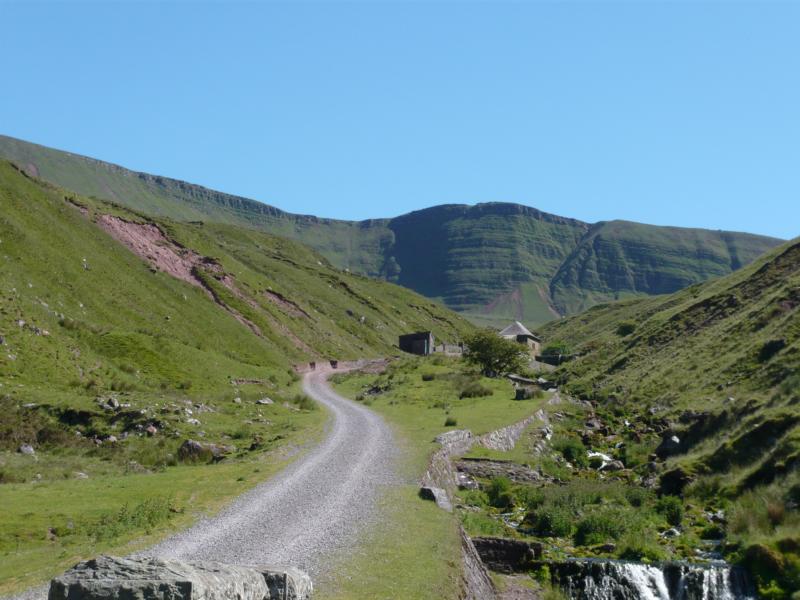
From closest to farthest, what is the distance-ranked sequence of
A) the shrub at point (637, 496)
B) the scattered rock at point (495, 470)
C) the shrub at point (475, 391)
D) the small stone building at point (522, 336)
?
the shrub at point (637, 496), the scattered rock at point (495, 470), the shrub at point (475, 391), the small stone building at point (522, 336)

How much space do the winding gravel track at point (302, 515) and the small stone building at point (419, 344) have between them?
93702mm

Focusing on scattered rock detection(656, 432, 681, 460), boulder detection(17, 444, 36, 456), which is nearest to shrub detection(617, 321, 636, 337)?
scattered rock detection(656, 432, 681, 460)

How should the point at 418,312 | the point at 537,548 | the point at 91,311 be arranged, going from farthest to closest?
the point at 418,312
the point at 91,311
the point at 537,548

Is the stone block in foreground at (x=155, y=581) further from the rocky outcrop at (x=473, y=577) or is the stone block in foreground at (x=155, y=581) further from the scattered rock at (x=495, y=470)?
the scattered rock at (x=495, y=470)

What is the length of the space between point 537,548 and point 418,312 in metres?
169

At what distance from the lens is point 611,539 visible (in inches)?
982

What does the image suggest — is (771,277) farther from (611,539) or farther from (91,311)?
(91,311)

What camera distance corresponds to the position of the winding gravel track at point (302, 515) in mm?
16781

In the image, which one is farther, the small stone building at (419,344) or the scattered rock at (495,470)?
the small stone building at (419,344)

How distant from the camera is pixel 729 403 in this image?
40281mm

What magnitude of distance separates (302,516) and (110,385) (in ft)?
79.8

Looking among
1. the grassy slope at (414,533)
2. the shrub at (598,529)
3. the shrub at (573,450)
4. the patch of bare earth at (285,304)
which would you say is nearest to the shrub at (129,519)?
the grassy slope at (414,533)

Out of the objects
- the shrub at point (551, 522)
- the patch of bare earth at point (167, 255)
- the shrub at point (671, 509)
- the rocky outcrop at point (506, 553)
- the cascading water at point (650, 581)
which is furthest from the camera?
the patch of bare earth at point (167, 255)

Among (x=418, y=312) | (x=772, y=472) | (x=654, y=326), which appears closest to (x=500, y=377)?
(x=654, y=326)
